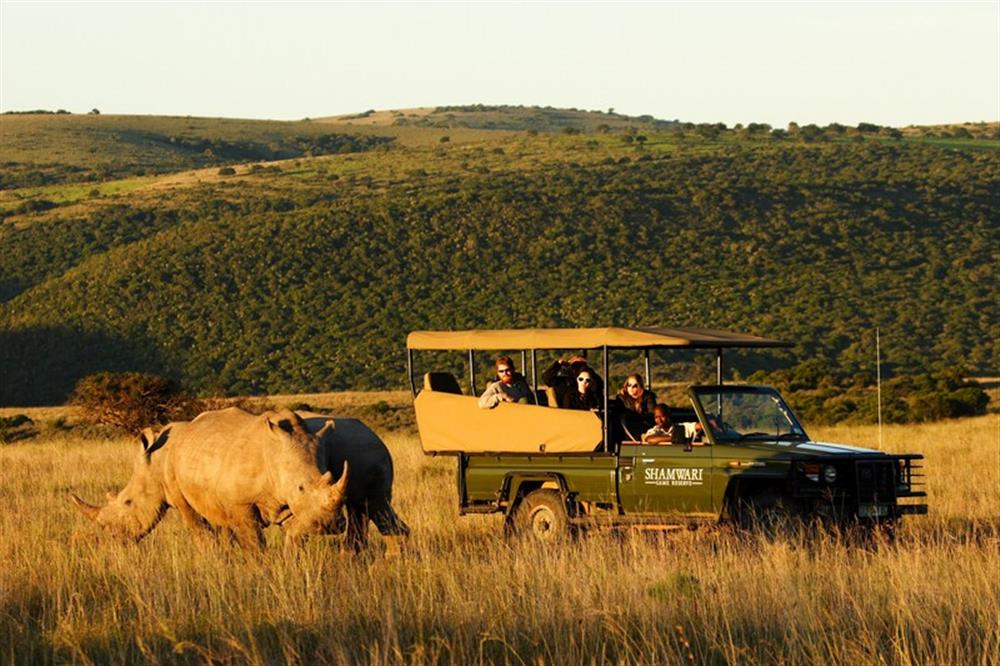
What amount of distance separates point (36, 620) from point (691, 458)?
5.69 m

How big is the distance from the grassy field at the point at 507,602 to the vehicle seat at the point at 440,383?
1.69 meters

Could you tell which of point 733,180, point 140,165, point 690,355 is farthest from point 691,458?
point 140,165

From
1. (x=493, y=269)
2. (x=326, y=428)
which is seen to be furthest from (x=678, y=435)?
(x=493, y=269)

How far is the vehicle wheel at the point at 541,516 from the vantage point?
1423cm

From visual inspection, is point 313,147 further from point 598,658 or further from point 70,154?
point 598,658

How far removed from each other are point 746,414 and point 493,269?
5248 cm

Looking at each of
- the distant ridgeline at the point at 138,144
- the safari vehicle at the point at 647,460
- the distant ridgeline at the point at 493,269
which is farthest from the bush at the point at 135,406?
the distant ridgeline at the point at 138,144

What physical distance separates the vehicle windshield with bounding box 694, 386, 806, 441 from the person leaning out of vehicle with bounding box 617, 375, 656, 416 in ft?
2.33

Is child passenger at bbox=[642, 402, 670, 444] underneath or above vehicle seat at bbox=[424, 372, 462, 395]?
underneath

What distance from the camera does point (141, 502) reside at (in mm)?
14414

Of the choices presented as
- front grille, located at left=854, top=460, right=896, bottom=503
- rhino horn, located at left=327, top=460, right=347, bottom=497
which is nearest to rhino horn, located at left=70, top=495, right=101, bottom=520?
rhino horn, located at left=327, top=460, right=347, bottom=497

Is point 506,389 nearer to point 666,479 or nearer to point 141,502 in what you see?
point 666,479

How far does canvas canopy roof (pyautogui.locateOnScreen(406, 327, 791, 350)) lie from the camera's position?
1398 cm

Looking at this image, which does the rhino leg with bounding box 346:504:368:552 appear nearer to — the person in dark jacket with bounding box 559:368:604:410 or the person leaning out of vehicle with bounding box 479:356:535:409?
the person leaning out of vehicle with bounding box 479:356:535:409
